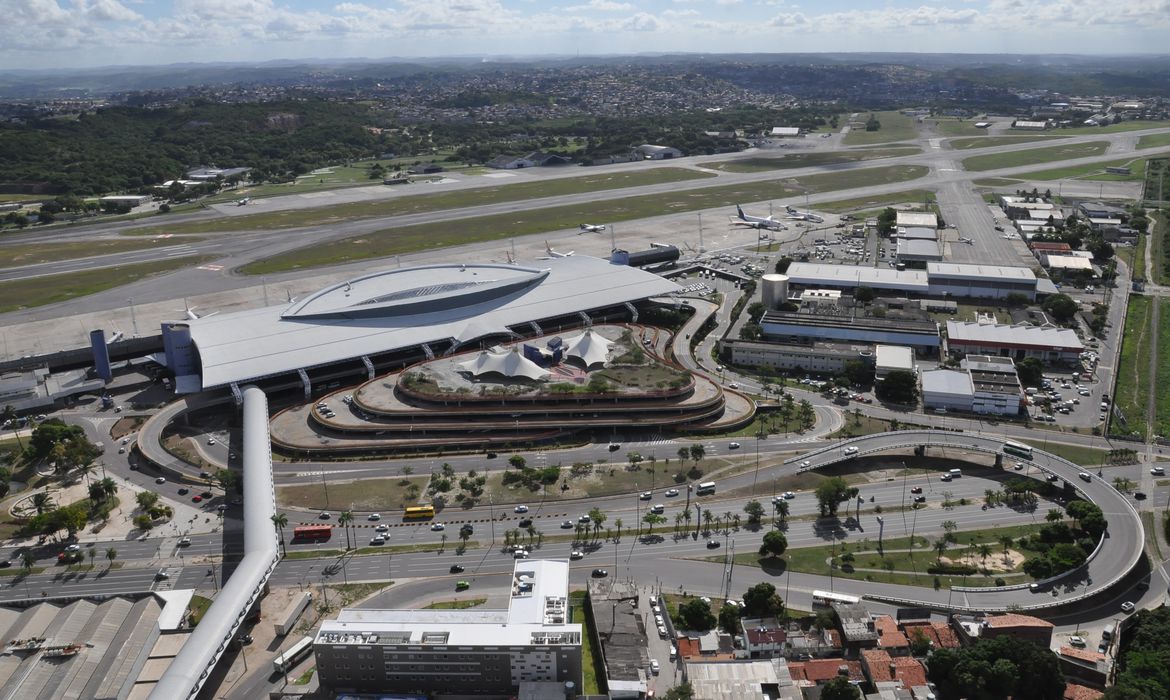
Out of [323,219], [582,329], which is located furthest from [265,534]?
[323,219]

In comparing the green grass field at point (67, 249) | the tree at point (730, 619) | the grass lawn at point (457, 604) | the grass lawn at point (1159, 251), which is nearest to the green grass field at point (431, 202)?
the green grass field at point (67, 249)

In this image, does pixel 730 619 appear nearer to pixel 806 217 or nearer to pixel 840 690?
pixel 840 690

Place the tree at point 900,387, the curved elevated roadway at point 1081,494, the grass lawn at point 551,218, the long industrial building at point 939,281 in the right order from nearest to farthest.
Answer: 1. the curved elevated roadway at point 1081,494
2. the tree at point 900,387
3. the long industrial building at point 939,281
4. the grass lawn at point 551,218

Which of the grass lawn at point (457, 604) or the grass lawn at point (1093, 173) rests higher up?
the grass lawn at point (1093, 173)

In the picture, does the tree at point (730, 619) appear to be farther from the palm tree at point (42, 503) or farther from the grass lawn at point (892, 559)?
the palm tree at point (42, 503)

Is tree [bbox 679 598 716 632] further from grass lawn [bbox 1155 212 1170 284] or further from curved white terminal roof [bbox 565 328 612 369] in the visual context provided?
grass lawn [bbox 1155 212 1170 284]
